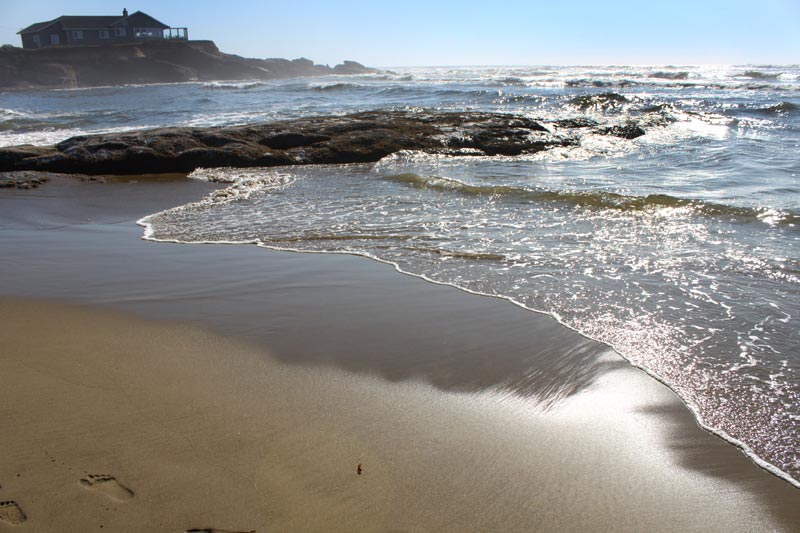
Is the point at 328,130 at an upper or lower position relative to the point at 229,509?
upper

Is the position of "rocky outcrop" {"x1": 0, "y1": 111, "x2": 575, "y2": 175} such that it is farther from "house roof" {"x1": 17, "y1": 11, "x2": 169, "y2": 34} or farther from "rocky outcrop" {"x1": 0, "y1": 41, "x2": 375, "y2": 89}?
"house roof" {"x1": 17, "y1": 11, "x2": 169, "y2": 34}

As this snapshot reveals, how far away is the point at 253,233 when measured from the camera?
559 centimetres

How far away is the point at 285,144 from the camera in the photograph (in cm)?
1027

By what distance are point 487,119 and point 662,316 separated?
9183 mm

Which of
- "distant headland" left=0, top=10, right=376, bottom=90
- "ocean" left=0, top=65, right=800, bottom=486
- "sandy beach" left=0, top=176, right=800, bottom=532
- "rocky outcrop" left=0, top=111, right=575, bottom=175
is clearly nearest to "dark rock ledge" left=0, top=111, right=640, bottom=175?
"rocky outcrop" left=0, top=111, right=575, bottom=175

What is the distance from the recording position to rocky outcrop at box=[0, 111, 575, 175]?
29.6 ft

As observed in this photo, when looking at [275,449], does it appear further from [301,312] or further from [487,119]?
[487,119]

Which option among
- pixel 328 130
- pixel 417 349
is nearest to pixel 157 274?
pixel 417 349

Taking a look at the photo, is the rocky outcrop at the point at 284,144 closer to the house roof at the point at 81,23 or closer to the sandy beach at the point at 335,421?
the sandy beach at the point at 335,421

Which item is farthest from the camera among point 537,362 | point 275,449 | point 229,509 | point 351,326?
point 351,326

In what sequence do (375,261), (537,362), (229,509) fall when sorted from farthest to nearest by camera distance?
(375,261), (537,362), (229,509)

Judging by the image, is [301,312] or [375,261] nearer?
[301,312]

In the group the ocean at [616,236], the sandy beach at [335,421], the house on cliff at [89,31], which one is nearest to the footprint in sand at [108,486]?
the sandy beach at [335,421]

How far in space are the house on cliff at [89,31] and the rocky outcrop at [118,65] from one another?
2543mm
